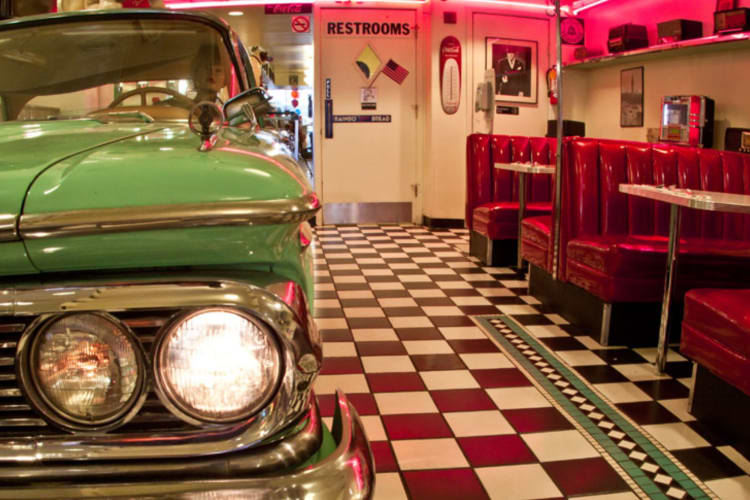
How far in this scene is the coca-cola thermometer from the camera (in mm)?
8039

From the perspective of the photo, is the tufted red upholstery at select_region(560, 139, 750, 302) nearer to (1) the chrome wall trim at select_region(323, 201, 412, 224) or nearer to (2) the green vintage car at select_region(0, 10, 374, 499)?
(2) the green vintage car at select_region(0, 10, 374, 499)

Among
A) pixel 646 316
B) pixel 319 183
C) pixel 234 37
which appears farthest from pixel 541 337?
pixel 319 183

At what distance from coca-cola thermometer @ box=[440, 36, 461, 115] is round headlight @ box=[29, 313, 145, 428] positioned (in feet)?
25.2

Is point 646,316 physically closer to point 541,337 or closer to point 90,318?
point 541,337

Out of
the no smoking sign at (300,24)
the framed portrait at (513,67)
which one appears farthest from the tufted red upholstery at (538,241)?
the no smoking sign at (300,24)

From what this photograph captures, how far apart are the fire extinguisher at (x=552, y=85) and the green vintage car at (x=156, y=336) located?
8123mm

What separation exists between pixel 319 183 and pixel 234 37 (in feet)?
21.1

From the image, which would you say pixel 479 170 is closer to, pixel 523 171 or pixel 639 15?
pixel 523 171

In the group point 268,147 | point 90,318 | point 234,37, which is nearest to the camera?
point 90,318

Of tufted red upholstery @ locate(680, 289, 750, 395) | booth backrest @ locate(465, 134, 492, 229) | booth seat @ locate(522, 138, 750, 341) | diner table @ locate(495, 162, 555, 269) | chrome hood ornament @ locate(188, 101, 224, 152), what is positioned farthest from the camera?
booth backrest @ locate(465, 134, 492, 229)

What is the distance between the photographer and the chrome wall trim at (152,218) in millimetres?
773

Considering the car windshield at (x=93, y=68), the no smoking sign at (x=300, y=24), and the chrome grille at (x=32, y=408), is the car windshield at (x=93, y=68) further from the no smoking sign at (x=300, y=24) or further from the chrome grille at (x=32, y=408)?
the no smoking sign at (x=300, y=24)

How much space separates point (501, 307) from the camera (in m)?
4.52

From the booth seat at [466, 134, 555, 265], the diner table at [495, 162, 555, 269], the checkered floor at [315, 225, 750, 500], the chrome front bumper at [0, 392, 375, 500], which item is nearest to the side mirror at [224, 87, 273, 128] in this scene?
the chrome front bumper at [0, 392, 375, 500]
